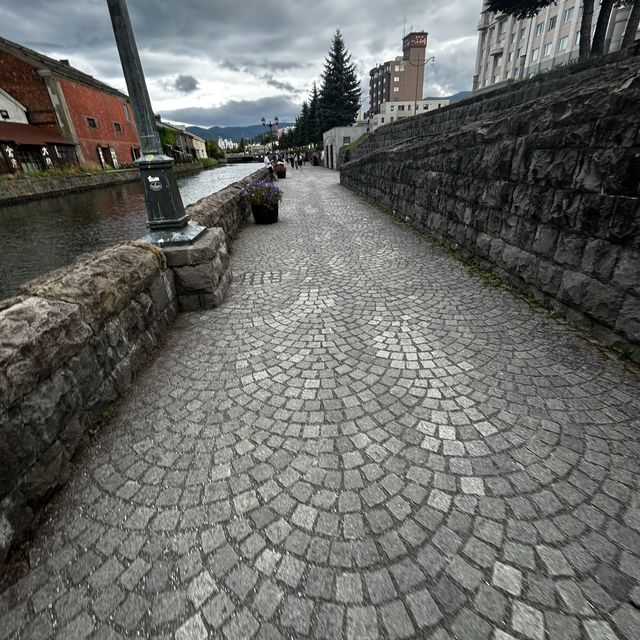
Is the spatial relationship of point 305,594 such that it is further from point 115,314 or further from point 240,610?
point 115,314

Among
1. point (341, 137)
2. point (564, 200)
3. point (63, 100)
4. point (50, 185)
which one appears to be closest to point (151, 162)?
point (564, 200)

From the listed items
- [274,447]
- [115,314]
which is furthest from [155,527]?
[115,314]

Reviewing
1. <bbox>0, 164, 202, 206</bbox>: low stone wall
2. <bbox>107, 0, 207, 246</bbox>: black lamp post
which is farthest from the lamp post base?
<bbox>0, 164, 202, 206</bbox>: low stone wall

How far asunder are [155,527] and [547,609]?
1.92 metres

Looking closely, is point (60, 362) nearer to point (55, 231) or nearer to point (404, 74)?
point (55, 231)

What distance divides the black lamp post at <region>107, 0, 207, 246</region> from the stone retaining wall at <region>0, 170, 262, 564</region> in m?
0.42

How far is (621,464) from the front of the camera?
2.04m

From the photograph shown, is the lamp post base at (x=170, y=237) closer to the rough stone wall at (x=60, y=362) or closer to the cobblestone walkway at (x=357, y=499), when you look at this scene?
the rough stone wall at (x=60, y=362)

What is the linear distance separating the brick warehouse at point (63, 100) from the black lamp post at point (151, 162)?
36011mm

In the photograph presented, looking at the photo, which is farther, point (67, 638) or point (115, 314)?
point (115, 314)

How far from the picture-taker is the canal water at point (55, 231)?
8.23m

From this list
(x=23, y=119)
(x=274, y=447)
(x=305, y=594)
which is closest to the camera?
(x=305, y=594)

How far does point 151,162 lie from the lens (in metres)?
3.84

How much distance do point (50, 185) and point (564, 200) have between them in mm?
28139
